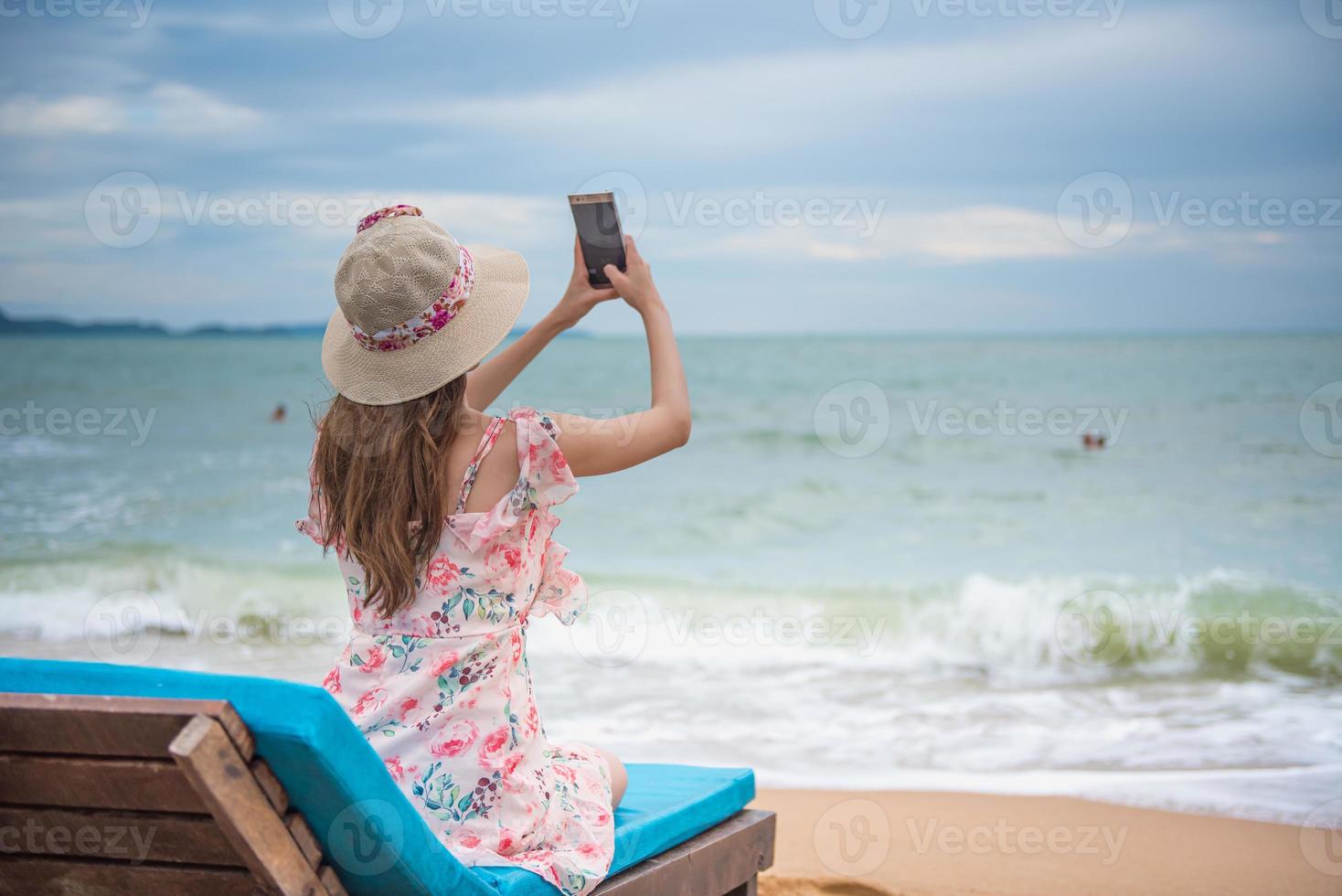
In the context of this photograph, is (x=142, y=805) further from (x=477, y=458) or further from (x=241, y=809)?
(x=477, y=458)

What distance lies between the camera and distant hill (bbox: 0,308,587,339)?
2619 cm

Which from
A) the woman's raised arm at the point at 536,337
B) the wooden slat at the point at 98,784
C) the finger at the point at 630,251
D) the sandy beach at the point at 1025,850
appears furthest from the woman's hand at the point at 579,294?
the sandy beach at the point at 1025,850

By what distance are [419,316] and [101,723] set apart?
0.91 meters

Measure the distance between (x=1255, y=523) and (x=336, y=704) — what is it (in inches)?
476

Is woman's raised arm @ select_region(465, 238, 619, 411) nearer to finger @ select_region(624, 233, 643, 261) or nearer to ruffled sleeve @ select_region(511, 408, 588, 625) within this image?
finger @ select_region(624, 233, 643, 261)

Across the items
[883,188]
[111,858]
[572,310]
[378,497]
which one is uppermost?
[883,188]

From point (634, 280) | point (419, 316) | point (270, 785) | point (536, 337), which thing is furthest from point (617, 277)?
point (270, 785)

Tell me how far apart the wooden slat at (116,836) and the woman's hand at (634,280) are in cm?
127

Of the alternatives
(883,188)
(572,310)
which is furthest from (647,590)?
(883,188)

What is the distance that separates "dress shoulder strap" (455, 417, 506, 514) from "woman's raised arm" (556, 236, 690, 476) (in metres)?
0.12

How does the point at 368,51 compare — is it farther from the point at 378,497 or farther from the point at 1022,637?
the point at 378,497

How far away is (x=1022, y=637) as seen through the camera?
8328 mm

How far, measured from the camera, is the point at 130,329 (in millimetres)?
26719

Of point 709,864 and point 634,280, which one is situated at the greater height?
point 634,280
